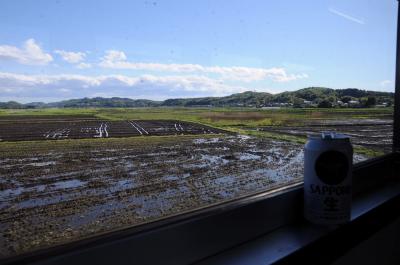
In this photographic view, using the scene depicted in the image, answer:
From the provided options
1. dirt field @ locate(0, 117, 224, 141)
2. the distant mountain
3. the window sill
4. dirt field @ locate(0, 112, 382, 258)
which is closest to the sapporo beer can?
the window sill

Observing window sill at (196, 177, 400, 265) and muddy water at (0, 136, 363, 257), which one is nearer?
window sill at (196, 177, 400, 265)

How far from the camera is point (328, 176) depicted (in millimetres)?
963

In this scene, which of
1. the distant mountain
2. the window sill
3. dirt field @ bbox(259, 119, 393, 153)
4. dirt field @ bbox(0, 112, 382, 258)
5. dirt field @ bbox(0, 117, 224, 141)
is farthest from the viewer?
dirt field @ bbox(0, 117, 224, 141)

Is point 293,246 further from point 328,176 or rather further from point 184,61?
point 184,61

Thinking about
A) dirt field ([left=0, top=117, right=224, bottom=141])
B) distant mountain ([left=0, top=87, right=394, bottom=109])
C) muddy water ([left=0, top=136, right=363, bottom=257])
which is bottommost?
muddy water ([left=0, top=136, right=363, bottom=257])

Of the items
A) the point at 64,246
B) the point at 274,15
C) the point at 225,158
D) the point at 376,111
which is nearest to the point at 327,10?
the point at 274,15

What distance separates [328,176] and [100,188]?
2.09m

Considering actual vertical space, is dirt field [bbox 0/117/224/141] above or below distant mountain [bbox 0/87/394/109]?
below

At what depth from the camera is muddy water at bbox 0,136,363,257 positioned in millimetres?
1360

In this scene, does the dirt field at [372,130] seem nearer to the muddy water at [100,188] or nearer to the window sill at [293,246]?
the muddy water at [100,188]

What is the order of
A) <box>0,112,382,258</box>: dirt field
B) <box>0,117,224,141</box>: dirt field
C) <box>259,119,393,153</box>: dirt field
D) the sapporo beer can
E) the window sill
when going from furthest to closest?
<box>0,117,224,141</box>: dirt field < <box>259,119,393,153</box>: dirt field < <box>0,112,382,258</box>: dirt field < the sapporo beer can < the window sill

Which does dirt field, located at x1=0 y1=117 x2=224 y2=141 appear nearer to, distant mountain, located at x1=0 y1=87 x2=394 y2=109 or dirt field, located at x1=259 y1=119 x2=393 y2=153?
distant mountain, located at x1=0 y1=87 x2=394 y2=109

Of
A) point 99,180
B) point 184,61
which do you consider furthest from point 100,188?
point 184,61

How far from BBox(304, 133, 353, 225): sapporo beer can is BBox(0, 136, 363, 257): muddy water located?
7.9 inches
